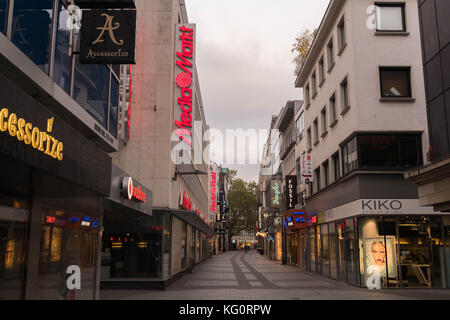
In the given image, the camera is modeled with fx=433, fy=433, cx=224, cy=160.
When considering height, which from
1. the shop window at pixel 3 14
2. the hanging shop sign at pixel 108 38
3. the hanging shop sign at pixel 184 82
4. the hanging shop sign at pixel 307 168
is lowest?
the shop window at pixel 3 14

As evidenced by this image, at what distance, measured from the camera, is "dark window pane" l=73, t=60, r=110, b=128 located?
33.6 ft

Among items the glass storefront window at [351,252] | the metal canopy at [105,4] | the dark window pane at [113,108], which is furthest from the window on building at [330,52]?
the metal canopy at [105,4]

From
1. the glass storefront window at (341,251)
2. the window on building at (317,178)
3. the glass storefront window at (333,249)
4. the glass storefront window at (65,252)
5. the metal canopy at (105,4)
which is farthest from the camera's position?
the window on building at (317,178)

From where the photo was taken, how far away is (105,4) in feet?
31.8

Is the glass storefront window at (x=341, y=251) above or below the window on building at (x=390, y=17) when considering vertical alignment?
below

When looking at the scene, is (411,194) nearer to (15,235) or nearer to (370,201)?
(370,201)

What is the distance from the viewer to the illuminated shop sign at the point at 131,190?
13594 millimetres

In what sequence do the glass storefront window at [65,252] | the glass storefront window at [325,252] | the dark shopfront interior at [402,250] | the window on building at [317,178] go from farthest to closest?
the window on building at [317,178]
the glass storefront window at [325,252]
the dark shopfront interior at [402,250]
the glass storefront window at [65,252]

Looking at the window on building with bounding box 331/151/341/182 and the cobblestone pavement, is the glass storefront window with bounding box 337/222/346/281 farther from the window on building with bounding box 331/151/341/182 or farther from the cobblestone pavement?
the window on building with bounding box 331/151/341/182

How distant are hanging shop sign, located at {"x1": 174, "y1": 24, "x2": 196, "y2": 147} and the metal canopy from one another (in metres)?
11.2

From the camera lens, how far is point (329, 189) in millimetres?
26297

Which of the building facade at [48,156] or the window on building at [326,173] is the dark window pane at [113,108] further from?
the window on building at [326,173]

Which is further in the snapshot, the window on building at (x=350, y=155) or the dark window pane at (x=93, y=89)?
the window on building at (x=350, y=155)

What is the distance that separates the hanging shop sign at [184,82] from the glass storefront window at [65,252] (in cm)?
889
